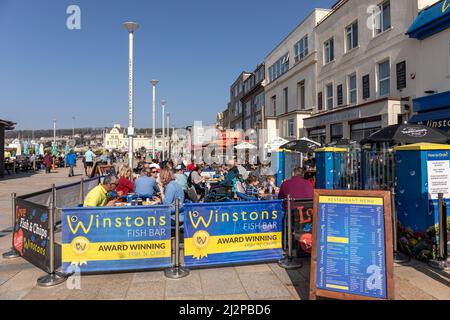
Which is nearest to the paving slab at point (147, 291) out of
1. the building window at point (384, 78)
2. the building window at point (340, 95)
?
the building window at point (384, 78)

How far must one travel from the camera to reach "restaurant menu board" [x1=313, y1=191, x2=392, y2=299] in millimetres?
3711

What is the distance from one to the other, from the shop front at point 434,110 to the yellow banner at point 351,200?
10.3 metres

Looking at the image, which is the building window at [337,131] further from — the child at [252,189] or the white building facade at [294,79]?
the child at [252,189]

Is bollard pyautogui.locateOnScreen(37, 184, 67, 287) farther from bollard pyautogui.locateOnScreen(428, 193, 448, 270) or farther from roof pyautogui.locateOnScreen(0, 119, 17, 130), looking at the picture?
roof pyautogui.locateOnScreen(0, 119, 17, 130)

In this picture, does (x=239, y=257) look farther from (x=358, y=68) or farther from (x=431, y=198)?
(x=358, y=68)

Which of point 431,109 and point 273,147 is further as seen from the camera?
point 273,147

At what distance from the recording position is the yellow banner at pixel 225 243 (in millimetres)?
5035

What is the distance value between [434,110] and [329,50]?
10.6 metres

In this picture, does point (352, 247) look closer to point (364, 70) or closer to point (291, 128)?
point (364, 70)

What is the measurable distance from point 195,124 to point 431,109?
3948cm

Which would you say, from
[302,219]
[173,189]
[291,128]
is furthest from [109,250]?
[291,128]

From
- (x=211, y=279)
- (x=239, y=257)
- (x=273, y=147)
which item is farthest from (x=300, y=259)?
(x=273, y=147)

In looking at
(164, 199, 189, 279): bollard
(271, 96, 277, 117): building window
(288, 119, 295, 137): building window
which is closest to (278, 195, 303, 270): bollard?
(164, 199, 189, 279): bollard
